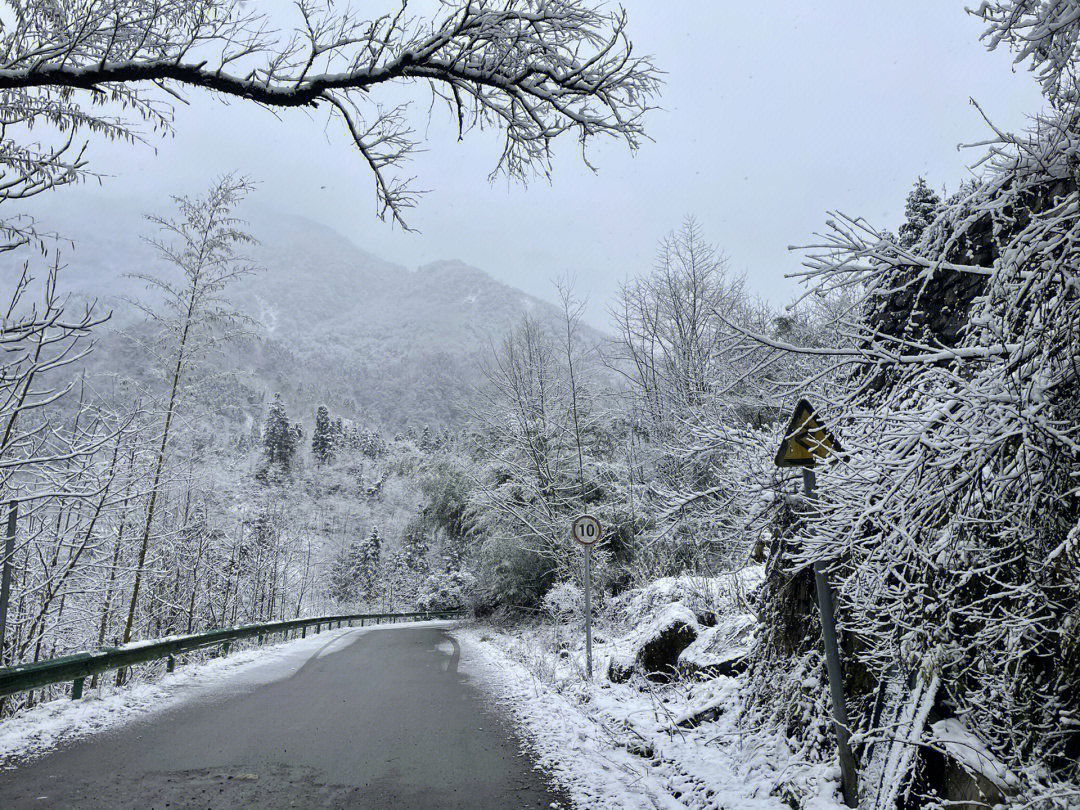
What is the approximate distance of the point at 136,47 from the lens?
4.38m

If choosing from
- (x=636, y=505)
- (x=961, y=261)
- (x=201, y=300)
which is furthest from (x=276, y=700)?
(x=636, y=505)

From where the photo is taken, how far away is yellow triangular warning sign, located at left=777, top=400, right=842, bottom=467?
4344 millimetres

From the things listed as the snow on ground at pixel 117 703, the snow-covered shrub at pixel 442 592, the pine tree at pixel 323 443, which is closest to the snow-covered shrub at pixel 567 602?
the snow on ground at pixel 117 703

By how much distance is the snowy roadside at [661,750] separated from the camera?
4.82 meters

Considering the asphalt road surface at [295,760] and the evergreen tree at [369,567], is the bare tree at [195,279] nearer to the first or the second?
the asphalt road surface at [295,760]

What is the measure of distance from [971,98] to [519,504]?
21211 mm

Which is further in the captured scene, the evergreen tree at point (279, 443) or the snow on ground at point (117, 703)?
the evergreen tree at point (279, 443)

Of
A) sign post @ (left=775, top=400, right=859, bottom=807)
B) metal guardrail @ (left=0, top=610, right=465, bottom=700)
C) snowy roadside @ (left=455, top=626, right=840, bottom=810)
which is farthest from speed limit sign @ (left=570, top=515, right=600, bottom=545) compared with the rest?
metal guardrail @ (left=0, top=610, right=465, bottom=700)

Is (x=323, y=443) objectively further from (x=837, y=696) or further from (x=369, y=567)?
(x=837, y=696)

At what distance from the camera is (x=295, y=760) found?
5.83 metres

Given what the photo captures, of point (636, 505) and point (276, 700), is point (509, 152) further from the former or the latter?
point (636, 505)

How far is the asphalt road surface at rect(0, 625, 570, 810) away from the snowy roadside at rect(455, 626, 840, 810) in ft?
1.45

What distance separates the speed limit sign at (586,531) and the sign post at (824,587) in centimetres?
670

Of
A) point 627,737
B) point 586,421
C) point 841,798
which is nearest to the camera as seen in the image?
point 841,798
